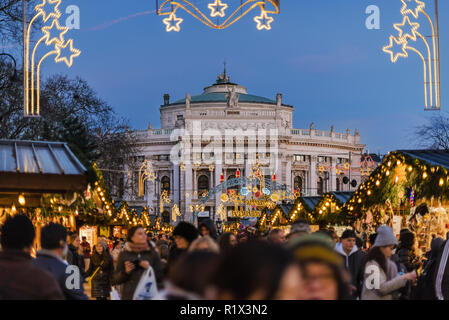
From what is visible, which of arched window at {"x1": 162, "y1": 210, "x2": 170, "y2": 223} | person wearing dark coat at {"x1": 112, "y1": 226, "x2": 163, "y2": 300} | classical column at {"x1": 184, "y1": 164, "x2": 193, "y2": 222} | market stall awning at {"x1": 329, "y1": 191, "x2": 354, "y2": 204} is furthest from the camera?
arched window at {"x1": 162, "y1": 210, "x2": 170, "y2": 223}

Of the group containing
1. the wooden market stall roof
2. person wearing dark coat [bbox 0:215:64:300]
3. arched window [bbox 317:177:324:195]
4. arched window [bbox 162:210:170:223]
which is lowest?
arched window [bbox 162:210:170:223]

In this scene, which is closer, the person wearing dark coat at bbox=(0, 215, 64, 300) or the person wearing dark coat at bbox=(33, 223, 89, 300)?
the person wearing dark coat at bbox=(0, 215, 64, 300)

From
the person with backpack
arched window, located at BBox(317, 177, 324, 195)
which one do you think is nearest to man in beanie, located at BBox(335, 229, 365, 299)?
the person with backpack

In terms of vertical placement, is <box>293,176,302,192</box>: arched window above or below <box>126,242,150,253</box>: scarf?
below

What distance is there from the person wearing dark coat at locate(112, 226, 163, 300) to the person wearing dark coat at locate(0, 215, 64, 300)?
244 centimetres

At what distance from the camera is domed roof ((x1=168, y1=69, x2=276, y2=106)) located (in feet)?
358

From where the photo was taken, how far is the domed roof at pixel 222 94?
109188 millimetres

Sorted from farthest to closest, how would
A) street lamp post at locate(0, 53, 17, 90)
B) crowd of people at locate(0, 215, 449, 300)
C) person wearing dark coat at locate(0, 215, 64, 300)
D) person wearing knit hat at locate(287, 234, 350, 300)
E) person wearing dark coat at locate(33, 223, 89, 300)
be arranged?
street lamp post at locate(0, 53, 17, 90)
person wearing dark coat at locate(33, 223, 89, 300)
person wearing dark coat at locate(0, 215, 64, 300)
person wearing knit hat at locate(287, 234, 350, 300)
crowd of people at locate(0, 215, 449, 300)

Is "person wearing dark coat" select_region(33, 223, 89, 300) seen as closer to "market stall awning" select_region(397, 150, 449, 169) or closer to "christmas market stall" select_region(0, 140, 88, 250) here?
"christmas market stall" select_region(0, 140, 88, 250)

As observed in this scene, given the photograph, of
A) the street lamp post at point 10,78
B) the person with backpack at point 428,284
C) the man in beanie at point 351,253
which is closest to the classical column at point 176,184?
the street lamp post at point 10,78

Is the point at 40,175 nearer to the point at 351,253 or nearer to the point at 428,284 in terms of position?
the point at 351,253

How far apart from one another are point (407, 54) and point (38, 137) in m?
24.5

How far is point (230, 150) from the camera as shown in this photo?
105438 millimetres
